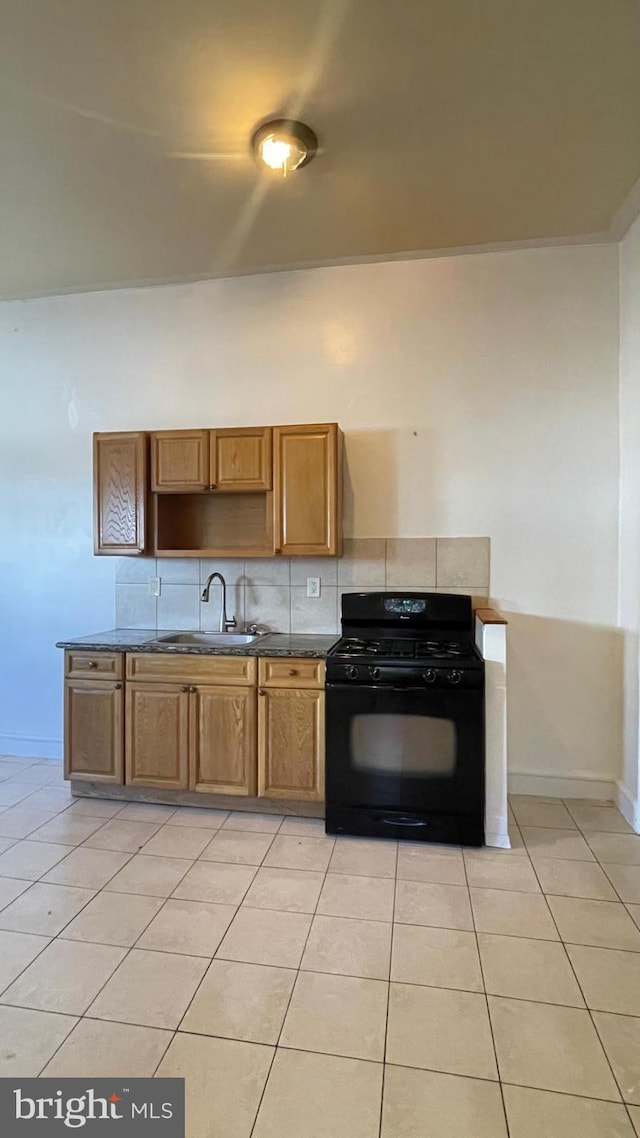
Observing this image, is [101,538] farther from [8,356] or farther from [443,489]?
→ [443,489]

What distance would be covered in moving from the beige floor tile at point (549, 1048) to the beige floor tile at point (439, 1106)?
0.09 metres

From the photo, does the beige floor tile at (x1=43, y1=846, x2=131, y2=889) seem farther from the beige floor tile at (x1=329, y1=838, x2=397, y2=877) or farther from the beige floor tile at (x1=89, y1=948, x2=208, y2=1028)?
the beige floor tile at (x1=329, y1=838, x2=397, y2=877)

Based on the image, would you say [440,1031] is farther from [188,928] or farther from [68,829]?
[68,829]

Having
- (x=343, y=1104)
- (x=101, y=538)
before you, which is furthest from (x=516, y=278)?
(x=343, y=1104)

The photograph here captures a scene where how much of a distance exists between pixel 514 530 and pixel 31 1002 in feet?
9.04

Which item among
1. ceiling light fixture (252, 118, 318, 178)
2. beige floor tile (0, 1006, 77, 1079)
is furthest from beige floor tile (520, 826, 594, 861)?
ceiling light fixture (252, 118, 318, 178)

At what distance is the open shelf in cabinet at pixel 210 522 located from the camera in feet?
10.6

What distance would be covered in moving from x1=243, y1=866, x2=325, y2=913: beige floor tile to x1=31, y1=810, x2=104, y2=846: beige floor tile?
94cm

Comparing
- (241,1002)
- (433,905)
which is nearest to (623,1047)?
(433,905)

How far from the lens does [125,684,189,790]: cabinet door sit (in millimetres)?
2793

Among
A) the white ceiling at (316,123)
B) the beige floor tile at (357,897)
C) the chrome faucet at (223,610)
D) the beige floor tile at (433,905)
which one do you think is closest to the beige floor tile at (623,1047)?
the beige floor tile at (433,905)

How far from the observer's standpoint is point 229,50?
5.78ft

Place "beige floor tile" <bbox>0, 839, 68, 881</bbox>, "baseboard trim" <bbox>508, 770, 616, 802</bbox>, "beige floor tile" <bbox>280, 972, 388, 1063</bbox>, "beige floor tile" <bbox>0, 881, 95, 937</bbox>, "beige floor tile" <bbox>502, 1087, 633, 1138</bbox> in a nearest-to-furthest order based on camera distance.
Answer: "beige floor tile" <bbox>502, 1087, 633, 1138</bbox>
"beige floor tile" <bbox>280, 972, 388, 1063</bbox>
"beige floor tile" <bbox>0, 881, 95, 937</bbox>
"beige floor tile" <bbox>0, 839, 68, 881</bbox>
"baseboard trim" <bbox>508, 770, 616, 802</bbox>

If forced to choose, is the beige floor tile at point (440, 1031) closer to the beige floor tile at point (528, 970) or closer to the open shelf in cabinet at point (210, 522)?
the beige floor tile at point (528, 970)
